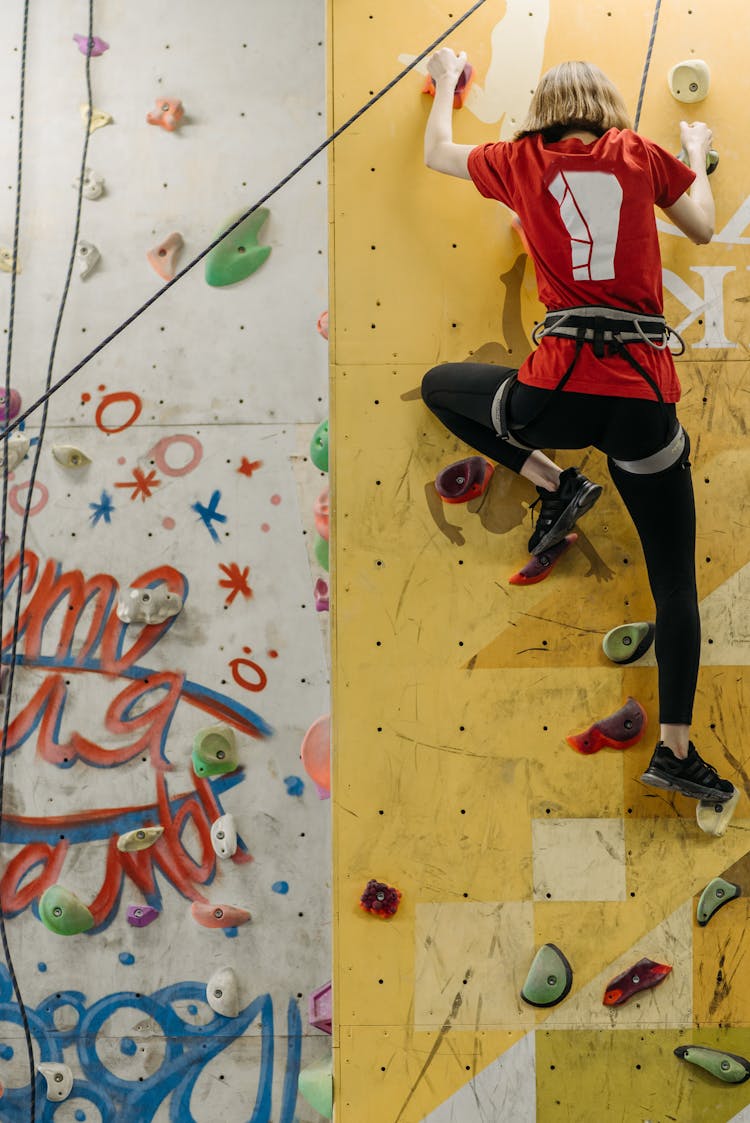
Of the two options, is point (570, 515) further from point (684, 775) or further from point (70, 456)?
point (70, 456)

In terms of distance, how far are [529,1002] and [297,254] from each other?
2432 mm

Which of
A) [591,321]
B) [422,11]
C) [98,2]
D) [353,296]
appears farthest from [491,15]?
[98,2]

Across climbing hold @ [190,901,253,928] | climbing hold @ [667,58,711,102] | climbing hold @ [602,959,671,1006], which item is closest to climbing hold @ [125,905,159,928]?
climbing hold @ [190,901,253,928]

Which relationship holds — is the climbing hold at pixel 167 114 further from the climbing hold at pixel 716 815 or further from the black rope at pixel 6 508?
the climbing hold at pixel 716 815

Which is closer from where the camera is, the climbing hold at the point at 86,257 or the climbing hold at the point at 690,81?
the climbing hold at the point at 690,81

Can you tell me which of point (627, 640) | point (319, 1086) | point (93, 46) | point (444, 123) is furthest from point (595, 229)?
point (319, 1086)

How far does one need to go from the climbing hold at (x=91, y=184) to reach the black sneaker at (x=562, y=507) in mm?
1960

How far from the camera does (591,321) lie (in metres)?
2.13

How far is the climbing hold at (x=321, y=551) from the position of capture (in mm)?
3131

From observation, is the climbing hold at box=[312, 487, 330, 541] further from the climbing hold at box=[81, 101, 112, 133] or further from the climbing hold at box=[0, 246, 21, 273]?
the climbing hold at box=[81, 101, 112, 133]

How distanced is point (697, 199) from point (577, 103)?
476mm

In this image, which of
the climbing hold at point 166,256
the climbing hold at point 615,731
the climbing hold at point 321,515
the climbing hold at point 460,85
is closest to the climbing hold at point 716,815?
the climbing hold at point 615,731

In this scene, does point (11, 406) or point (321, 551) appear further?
point (11, 406)

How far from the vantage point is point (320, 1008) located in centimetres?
303
